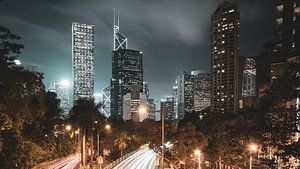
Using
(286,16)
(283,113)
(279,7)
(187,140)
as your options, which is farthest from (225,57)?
(283,113)

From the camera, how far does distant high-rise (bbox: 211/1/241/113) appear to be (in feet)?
443

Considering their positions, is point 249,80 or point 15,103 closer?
point 15,103

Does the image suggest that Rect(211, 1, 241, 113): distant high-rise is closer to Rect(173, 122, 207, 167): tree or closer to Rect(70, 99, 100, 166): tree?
Rect(70, 99, 100, 166): tree

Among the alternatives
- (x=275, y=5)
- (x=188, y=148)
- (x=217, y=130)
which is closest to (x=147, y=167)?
(x=188, y=148)

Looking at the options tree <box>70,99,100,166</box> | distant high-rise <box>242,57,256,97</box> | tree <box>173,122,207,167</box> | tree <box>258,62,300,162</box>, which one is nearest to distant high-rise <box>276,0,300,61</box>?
tree <box>173,122,207,167</box>

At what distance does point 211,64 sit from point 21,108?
453 ft

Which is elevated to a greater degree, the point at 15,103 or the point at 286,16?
the point at 286,16

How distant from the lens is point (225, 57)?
14200 centimetres

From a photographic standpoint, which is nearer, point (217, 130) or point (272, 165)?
point (272, 165)

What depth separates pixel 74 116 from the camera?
1640 inches

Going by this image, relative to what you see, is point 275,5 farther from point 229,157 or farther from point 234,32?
point 234,32

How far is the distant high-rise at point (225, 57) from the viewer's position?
443 feet

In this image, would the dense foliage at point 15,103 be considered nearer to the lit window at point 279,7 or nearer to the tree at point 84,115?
the tree at point 84,115

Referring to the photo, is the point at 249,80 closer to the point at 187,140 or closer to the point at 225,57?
the point at 225,57
